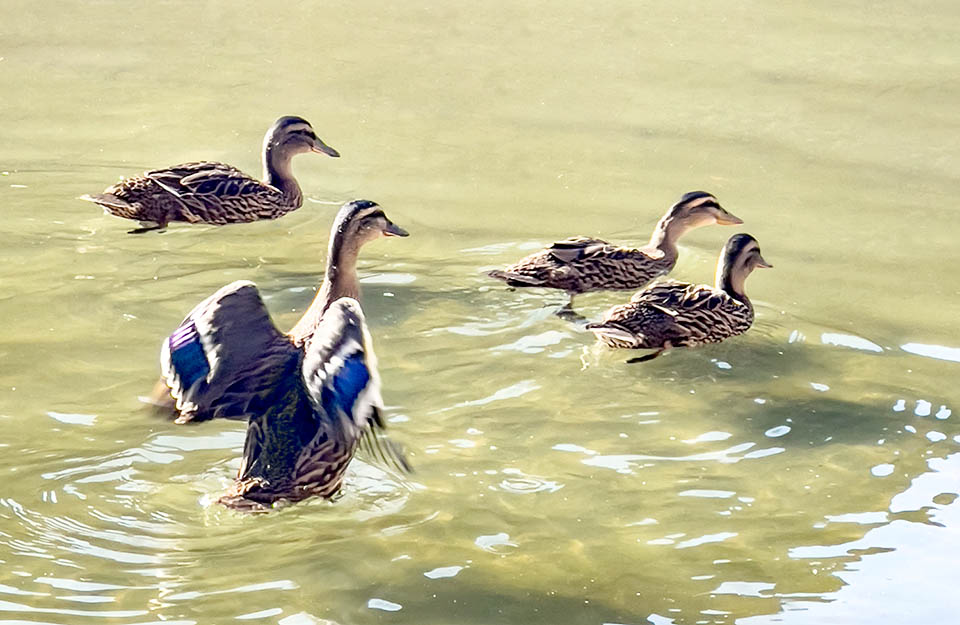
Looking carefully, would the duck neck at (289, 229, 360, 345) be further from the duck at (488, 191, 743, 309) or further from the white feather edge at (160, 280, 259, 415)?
the duck at (488, 191, 743, 309)

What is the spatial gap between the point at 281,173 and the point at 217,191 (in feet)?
1.70

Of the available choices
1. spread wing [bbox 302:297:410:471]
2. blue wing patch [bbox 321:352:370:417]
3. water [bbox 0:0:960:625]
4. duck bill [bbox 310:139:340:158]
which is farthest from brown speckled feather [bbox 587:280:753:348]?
duck bill [bbox 310:139:340:158]

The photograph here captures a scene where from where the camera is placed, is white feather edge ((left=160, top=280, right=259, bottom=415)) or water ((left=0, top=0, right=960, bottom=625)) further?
white feather edge ((left=160, top=280, right=259, bottom=415))

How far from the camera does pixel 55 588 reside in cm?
453

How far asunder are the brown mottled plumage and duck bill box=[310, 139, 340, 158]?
1.97m

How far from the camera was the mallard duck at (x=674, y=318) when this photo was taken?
21.9ft

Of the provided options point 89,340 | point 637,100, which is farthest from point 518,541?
point 637,100

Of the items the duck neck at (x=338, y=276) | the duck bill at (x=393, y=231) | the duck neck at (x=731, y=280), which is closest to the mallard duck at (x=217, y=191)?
the duck bill at (x=393, y=231)

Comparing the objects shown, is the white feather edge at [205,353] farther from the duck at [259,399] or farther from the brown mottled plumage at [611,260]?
the brown mottled plumage at [611,260]

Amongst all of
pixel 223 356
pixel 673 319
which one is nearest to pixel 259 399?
pixel 223 356

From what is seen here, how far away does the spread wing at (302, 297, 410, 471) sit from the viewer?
189 inches

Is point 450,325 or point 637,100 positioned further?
point 637,100

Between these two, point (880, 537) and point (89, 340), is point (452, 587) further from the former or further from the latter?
point (89, 340)

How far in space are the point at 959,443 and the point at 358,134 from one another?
5132 millimetres
